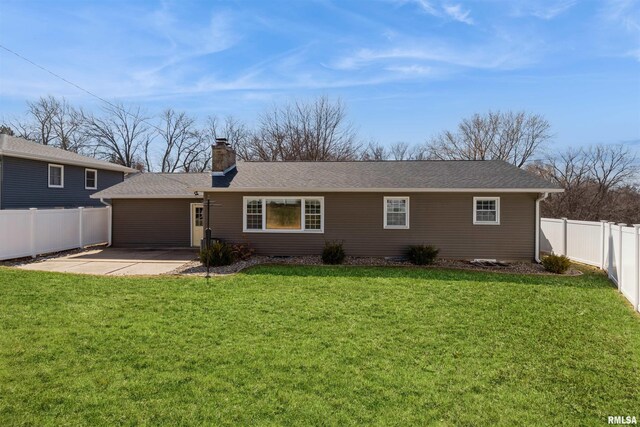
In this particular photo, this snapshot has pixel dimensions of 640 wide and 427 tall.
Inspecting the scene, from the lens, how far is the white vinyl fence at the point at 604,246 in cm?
674

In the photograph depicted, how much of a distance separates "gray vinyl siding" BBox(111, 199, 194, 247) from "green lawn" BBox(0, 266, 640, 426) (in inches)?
293

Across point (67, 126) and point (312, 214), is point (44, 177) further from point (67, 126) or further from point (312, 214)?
point (67, 126)

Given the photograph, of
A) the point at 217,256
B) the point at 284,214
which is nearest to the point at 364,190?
the point at 284,214

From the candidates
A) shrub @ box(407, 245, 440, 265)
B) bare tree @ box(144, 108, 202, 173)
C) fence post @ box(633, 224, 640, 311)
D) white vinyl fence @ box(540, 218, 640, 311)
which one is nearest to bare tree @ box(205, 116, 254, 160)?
bare tree @ box(144, 108, 202, 173)

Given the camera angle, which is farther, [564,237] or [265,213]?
[564,237]

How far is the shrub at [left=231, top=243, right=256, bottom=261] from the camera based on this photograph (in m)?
11.7

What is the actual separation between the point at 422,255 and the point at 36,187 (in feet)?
55.3

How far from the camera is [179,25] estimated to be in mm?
10977

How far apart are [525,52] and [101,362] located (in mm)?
14796

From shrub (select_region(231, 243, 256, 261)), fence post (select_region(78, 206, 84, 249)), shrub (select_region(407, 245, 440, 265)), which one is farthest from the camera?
fence post (select_region(78, 206, 84, 249))

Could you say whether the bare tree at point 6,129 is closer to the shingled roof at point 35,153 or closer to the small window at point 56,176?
the shingled roof at point 35,153

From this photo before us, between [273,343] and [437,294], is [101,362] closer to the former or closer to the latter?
[273,343]

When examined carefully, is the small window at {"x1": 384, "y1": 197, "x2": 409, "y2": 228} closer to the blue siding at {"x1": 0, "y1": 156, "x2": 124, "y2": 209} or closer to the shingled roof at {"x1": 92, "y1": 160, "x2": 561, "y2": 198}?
the shingled roof at {"x1": 92, "y1": 160, "x2": 561, "y2": 198}

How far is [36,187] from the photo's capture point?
620 inches
